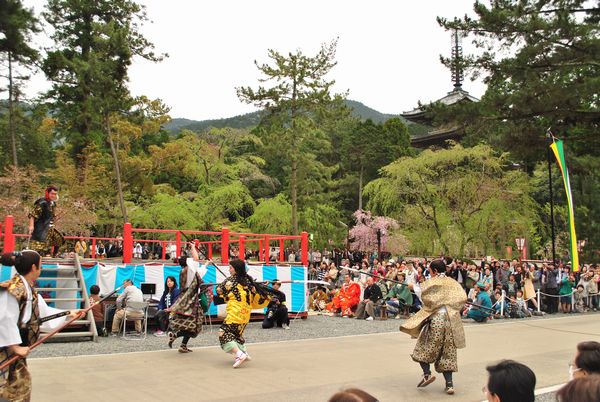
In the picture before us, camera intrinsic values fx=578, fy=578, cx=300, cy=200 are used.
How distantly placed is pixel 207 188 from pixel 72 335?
21580mm

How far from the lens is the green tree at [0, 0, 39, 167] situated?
19.1 m

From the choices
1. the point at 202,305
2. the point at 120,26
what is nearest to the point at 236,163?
the point at 120,26

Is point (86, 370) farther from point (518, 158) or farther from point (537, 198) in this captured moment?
point (537, 198)

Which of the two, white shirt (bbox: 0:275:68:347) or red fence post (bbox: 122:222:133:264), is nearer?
white shirt (bbox: 0:275:68:347)

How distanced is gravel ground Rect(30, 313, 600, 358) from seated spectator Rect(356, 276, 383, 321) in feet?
1.62

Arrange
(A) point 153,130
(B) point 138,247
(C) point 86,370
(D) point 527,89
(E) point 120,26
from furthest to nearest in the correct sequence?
(A) point 153,130, (E) point 120,26, (B) point 138,247, (D) point 527,89, (C) point 86,370

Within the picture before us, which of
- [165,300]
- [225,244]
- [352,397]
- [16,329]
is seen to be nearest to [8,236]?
[165,300]

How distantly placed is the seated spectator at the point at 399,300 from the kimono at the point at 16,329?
43.0 feet

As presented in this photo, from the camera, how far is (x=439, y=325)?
7.11m

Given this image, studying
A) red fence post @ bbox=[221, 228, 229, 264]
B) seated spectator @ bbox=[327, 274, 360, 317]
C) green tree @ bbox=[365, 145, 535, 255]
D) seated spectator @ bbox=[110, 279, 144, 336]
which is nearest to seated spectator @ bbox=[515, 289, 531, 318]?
seated spectator @ bbox=[327, 274, 360, 317]

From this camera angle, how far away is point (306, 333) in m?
13.1

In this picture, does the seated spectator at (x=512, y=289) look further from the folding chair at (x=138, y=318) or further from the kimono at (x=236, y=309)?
the kimono at (x=236, y=309)

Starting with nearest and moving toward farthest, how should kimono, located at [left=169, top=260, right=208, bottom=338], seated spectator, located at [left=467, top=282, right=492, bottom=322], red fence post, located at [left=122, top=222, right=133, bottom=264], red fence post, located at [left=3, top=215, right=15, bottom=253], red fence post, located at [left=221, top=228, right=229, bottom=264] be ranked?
kimono, located at [left=169, top=260, right=208, bottom=338] → red fence post, located at [left=3, top=215, right=15, bottom=253] → red fence post, located at [left=122, top=222, right=133, bottom=264] → red fence post, located at [left=221, top=228, right=229, bottom=264] → seated spectator, located at [left=467, top=282, right=492, bottom=322]

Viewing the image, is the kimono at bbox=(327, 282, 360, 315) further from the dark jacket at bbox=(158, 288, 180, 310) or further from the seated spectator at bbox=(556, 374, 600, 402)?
the seated spectator at bbox=(556, 374, 600, 402)
